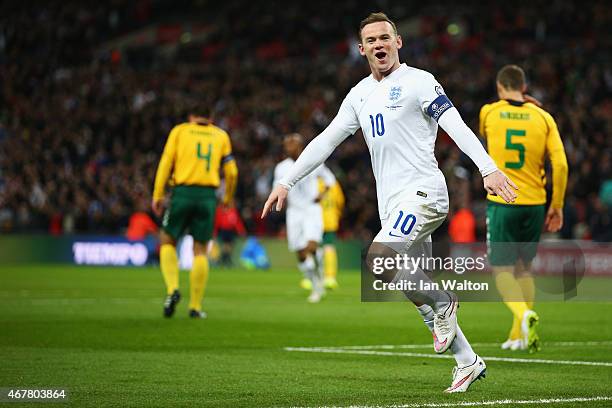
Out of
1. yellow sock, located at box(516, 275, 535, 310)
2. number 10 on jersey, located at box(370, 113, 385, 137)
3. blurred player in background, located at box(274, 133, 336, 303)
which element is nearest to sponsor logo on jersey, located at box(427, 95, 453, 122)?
number 10 on jersey, located at box(370, 113, 385, 137)

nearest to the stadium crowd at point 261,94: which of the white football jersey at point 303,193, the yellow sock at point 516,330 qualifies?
the white football jersey at point 303,193

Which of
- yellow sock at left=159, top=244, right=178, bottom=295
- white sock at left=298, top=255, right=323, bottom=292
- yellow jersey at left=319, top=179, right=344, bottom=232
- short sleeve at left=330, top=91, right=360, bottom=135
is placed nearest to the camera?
short sleeve at left=330, top=91, right=360, bottom=135

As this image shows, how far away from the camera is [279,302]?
1770 cm

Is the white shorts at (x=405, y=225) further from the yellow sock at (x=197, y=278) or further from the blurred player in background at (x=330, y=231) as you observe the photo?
the blurred player in background at (x=330, y=231)

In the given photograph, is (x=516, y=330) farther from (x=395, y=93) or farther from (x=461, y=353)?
(x=395, y=93)

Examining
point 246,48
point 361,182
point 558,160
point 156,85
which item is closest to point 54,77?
point 156,85

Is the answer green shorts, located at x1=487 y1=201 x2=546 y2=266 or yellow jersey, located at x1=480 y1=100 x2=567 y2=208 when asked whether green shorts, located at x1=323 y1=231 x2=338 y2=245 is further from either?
yellow jersey, located at x1=480 y1=100 x2=567 y2=208

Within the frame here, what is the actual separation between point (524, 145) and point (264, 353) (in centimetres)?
317

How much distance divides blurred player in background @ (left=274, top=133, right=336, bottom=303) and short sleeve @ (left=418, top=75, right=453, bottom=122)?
35.3ft

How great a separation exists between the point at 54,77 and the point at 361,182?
47.7 feet

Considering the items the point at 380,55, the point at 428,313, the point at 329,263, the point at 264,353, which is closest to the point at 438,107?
the point at 380,55

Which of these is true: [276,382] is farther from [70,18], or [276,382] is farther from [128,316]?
[70,18]

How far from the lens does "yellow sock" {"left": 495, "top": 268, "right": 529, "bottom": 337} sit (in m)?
10.6

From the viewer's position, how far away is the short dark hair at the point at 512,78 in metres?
11.0
